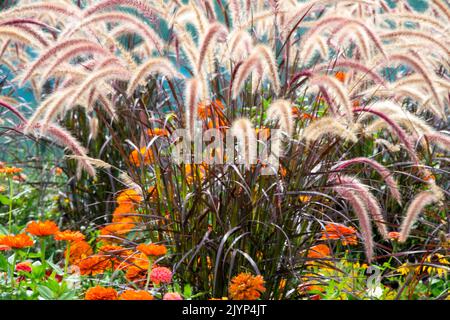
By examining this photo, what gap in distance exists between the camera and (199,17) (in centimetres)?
275

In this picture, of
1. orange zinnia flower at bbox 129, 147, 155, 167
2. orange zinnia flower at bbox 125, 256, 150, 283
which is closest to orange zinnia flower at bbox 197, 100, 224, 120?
orange zinnia flower at bbox 129, 147, 155, 167

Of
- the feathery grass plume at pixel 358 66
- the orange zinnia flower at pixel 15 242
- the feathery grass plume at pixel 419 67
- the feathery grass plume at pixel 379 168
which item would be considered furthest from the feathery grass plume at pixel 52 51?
the feathery grass plume at pixel 419 67

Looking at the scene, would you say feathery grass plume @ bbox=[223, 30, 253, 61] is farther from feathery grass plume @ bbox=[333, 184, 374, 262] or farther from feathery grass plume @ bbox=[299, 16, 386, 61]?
feathery grass plume @ bbox=[333, 184, 374, 262]

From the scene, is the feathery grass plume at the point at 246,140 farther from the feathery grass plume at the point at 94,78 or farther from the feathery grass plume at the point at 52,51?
the feathery grass plume at the point at 52,51

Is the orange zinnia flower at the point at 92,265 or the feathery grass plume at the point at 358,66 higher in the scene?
the feathery grass plume at the point at 358,66

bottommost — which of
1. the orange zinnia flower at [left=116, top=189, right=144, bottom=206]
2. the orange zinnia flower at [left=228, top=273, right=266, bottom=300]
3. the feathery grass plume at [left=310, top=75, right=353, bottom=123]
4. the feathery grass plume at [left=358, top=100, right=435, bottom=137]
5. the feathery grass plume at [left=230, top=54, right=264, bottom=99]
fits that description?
the orange zinnia flower at [left=228, top=273, right=266, bottom=300]

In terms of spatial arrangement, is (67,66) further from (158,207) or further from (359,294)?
(359,294)

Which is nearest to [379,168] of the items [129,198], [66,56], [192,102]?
[192,102]

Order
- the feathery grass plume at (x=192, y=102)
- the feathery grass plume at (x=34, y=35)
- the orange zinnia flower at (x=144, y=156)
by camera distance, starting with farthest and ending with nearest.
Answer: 1. the feathery grass plume at (x=34, y=35)
2. the orange zinnia flower at (x=144, y=156)
3. the feathery grass plume at (x=192, y=102)

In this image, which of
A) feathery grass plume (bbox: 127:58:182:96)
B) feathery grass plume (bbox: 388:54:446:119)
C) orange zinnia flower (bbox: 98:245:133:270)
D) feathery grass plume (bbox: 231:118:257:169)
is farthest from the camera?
orange zinnia flower (bbox: 98:245:133:270)

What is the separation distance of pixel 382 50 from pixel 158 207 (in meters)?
1.03

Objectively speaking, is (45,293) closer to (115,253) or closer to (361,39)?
(115,253)

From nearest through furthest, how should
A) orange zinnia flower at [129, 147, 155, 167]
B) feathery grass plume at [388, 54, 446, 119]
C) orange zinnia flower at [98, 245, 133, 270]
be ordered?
feathery grass plume at [388, 54, 446, 119] → orange zinnia flower at [98, 245, 133, 270] → orange zinnia flower at [129, 147, 155, 167]
